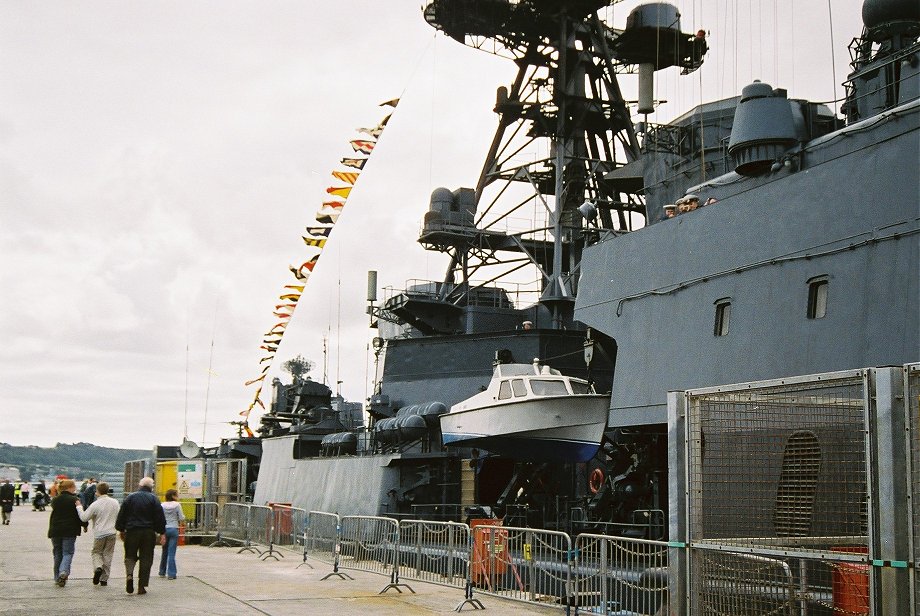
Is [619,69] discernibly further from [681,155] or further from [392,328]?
[681,155]

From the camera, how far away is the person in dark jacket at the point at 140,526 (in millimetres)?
13188

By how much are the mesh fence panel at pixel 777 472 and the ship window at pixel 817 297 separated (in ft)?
16.1

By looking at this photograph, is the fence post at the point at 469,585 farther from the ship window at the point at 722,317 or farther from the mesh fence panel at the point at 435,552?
the ship window at the point at 722,317

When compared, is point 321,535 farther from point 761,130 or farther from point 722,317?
point 761,130

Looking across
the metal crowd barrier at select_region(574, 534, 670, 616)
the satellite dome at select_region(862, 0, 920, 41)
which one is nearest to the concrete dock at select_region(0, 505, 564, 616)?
the metal crowd barrier at select_region(574, 534, 670, 616)

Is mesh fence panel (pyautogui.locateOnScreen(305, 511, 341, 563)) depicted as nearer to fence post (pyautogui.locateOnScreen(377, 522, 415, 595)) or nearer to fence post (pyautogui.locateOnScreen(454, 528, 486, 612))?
fence post (pyautogui.locateOnScreen(377, 522, 415, 595))

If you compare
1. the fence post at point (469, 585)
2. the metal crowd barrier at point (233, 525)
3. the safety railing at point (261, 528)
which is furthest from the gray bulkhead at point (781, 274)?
the metal crowd barrier at point (233, 525)

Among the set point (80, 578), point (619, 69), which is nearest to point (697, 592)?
point (80, 578)

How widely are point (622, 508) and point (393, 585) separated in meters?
5.17

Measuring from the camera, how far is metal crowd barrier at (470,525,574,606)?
1248cm

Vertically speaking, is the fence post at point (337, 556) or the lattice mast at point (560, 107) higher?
the lattice mast at point (560, 107)

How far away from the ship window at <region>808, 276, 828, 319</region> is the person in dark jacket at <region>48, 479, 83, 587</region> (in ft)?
33.3

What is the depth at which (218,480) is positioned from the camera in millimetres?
26969

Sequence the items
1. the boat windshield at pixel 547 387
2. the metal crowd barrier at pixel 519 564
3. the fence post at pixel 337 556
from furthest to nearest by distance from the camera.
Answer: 1. the boat windshield at pixel 547 387
2. the fence post at pixel 337 556
3. the metal crowd barrier at pixel 519 564
